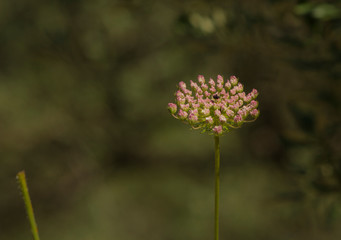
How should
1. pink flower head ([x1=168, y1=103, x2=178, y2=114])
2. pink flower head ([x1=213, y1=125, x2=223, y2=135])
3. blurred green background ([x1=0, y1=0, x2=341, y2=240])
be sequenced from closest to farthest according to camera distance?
1. pink flower head ([x1=213, y1=125, x2=223, y2=135])
2. pink flower head ([x1=168, y1=103, x2=178, y2=114])
3. blurred green background ([x1=0, y1=0, x2=341, y2=240])

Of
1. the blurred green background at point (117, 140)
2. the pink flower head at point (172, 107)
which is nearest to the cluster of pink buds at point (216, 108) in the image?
the pink flower head at point (172, 107)

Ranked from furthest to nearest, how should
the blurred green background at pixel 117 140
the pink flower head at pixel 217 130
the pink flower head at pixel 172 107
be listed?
the blurred green background at pixel 117 140 < the pink flower head at pixel 172 107 < the pink flower head at pixel 217 130

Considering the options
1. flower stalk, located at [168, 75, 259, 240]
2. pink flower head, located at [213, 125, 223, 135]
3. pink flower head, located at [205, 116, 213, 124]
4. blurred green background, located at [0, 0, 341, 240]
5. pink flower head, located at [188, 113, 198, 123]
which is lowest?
pink flower head, located at [213, 125, 223, 135]

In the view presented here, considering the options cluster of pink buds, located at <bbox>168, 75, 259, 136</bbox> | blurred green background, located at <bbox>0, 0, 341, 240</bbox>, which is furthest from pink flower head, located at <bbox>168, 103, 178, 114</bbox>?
blurred green background, located at <bbox>0, 0, 341, 240</bbox>

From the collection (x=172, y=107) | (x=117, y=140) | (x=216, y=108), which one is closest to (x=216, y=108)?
(x=216, y=108)

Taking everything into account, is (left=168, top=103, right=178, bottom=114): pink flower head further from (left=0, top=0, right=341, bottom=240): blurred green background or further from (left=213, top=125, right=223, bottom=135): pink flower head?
(left=0, top=0, right=341, bottom=240): blurred green background

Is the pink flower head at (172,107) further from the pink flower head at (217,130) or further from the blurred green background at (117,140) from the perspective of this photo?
the blurred green background at (117,140)

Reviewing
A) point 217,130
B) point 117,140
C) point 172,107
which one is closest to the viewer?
point 217,130

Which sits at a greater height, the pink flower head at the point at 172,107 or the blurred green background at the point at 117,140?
the blurred green background at the point at 117,140

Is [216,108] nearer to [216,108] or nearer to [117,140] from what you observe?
[216,108]
